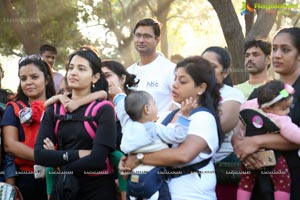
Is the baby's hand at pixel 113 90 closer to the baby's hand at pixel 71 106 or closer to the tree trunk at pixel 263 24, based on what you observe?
the baby's hand at pixel 71 106

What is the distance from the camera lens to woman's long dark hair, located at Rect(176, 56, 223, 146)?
3580 millimetres

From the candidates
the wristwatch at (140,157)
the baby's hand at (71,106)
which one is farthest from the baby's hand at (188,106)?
the baby's hand at (71,106)

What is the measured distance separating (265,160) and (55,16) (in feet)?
44.1

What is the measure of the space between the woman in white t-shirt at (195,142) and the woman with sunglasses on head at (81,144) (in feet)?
0.82

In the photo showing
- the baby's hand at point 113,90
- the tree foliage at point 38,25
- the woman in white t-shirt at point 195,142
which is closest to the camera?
the woman in white t-shirt at point 195,142

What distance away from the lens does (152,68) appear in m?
5.89

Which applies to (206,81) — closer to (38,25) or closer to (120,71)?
(120,71)

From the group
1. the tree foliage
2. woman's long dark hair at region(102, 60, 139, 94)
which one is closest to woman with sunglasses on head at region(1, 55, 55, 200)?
woman's long dark hair at region(102, 60, 139, 94)

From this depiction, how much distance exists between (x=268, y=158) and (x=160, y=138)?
83 cm

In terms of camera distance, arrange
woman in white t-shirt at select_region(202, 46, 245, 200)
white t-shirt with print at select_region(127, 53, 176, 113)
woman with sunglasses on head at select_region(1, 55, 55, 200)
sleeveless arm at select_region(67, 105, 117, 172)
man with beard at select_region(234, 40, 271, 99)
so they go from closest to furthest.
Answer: sleeveless arm at select_region(67, 105, 117, 172) < woman in white t-shirt at select_region(202, 46, 245, 200) < woman with sunglasses on head at select_region(1, 55, 55, 200) < man with beard at select_region(234, 40, 271, 99) < white t-shirt with print at select_region(127, 53, 176, 113)

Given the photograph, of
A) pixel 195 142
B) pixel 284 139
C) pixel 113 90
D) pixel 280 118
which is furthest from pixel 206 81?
pixel 113 90

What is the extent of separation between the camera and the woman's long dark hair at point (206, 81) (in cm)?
358

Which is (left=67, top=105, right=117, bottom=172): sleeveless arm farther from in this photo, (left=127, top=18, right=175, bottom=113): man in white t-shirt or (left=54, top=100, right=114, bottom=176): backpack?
(left=127, top=18, right=175, bottom=113): man in white t-shirt

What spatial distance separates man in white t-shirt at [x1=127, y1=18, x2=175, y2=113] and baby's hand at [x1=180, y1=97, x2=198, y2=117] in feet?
6.80
